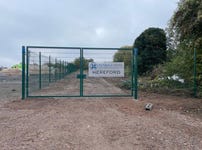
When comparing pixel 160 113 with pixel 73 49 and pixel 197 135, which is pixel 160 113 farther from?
pixel 73 49

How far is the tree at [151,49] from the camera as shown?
91.2 ft

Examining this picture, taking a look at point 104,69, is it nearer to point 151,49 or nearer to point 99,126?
point 99,126

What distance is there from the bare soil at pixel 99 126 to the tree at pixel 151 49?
17.3 metres

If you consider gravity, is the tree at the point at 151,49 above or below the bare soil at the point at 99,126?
above

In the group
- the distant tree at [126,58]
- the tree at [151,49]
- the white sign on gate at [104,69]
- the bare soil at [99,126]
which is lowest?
the bare soil at [99,126]

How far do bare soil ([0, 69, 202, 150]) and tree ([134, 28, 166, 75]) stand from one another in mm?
17302

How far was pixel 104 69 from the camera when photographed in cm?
1172

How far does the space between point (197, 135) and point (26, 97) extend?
733 centimetres

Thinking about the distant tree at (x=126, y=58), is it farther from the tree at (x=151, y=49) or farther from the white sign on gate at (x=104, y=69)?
the tree at (x=151, y=49)

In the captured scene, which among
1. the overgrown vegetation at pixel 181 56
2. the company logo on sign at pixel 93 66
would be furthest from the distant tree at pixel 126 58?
the company logo on sign at pixel 93 66

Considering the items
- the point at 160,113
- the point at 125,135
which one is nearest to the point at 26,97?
the point at 160,113

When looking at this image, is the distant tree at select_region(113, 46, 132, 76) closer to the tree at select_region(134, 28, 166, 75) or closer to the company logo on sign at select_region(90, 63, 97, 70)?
the company logo on sign at select_region(90, 63, 97, 70)

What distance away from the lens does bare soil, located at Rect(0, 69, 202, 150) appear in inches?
222

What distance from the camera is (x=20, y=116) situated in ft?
27.0
